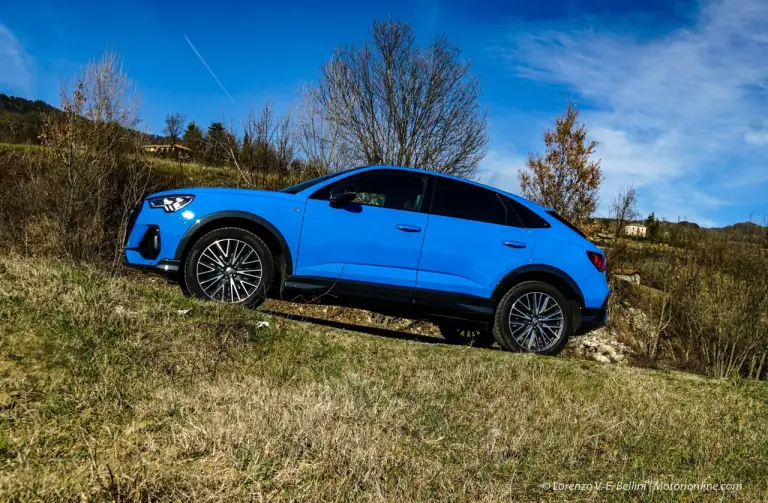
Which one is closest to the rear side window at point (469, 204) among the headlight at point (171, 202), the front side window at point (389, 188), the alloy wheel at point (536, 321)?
the front side window at point (389, 188)

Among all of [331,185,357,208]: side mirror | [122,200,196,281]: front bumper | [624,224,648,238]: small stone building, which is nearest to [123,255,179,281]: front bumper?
[122,200,196,281]: front bumper

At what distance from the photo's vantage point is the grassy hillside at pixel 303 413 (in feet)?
9.53

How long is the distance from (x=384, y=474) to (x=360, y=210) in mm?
2913

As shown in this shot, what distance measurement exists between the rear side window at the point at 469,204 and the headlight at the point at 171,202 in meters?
2.40

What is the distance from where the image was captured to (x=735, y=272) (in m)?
13.4

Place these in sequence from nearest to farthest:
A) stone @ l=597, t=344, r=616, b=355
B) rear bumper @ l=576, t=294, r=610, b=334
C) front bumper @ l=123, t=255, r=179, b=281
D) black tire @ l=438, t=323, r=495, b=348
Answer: front bumper @ l=123, t=255, r=179, b=281, rear bumper @ l=576, t=294, r=610, b=334, black tire @ l=438, t=323, r=495, b=348, stone @ l=597, t=344, r=616, b=355

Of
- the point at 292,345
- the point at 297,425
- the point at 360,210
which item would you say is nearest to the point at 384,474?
the point at 297,425

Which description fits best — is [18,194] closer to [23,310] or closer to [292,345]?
[23,310]

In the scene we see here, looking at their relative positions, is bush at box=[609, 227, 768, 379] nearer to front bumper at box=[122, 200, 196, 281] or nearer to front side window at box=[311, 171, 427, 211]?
front side window at box=[311, 171, 427, 211]

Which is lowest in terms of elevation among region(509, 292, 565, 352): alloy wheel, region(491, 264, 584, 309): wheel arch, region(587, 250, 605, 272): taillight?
region(509, 292, 565, 352): alloy wheel

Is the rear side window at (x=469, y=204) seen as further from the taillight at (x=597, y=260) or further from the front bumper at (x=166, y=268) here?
the front bumper at (x=166, y=268)

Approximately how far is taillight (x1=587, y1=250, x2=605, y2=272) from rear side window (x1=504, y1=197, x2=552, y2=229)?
0.54 metres

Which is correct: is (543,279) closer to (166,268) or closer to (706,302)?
(166,268)

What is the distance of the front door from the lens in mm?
5449
